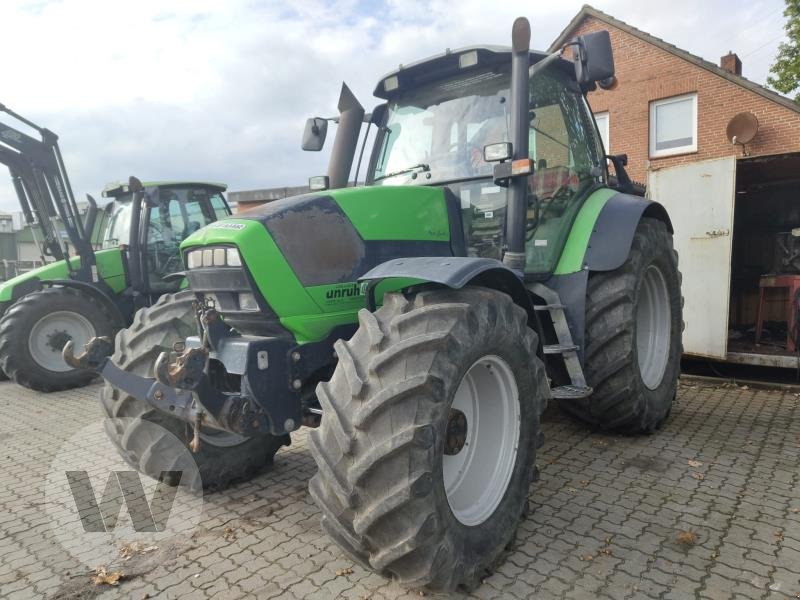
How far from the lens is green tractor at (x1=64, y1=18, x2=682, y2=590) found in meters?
2.20

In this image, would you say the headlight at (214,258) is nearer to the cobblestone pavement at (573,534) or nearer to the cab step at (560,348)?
the cobblestone pavement at (573,534)

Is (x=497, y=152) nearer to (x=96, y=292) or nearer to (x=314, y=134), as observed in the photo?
(x=314, y=134)

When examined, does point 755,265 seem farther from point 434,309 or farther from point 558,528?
point 434,309

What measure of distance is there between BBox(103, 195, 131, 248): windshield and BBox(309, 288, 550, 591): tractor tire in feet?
22.9

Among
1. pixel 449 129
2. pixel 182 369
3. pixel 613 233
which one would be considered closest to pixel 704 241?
pixel 613 233

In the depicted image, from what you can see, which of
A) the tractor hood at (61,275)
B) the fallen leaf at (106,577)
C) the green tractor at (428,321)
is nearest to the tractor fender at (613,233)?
the green tractor at (428,321)

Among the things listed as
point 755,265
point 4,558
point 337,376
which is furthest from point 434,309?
point 755,265

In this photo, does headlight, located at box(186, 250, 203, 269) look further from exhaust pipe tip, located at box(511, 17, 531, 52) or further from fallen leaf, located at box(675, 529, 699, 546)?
fallen leaf, located at box(675, 529, 699, 546)

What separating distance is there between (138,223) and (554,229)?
19.9ft

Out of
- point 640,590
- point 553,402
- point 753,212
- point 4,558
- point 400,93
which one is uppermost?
point 400,93

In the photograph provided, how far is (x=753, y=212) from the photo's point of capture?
23.8 feet

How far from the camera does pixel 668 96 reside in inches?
571

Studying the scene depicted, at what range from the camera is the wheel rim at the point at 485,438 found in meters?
2.75

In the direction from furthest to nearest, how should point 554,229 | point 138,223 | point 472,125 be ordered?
1. point 138,223
2. point 554,229
3. point 472,125
